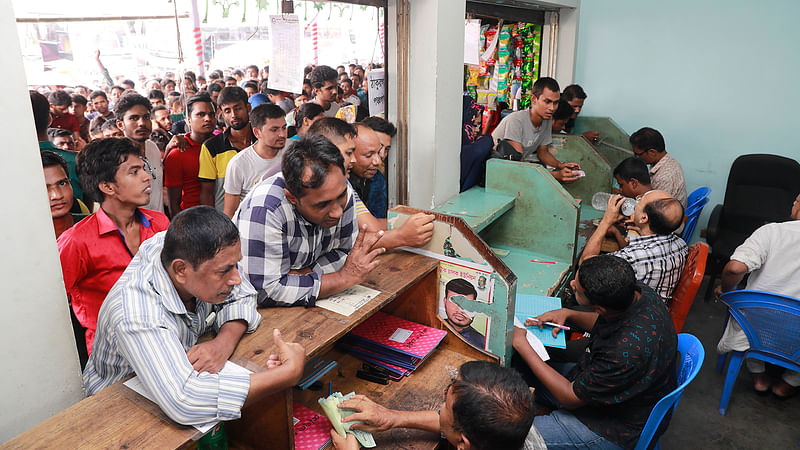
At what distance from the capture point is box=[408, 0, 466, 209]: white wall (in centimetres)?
289

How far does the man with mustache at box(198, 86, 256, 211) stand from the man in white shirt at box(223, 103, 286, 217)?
22 cm

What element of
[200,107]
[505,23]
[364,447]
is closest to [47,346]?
[364,447]

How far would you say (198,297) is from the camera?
4.37ft

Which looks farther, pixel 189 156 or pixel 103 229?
pixel 189 156

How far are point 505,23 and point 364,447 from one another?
4.49 m

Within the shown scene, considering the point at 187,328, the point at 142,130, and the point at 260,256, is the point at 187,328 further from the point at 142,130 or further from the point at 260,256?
the point at 142,130

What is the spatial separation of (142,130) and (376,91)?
1338 millimetres

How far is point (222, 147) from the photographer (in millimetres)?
3086

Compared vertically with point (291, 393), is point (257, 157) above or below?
above

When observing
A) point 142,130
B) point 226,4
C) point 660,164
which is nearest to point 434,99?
point 226,4

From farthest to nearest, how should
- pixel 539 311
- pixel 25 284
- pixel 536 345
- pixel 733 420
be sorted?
pixel 733 420, pixel 539 311, pixel 536 345, pixel 25 284

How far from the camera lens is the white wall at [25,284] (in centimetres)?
113

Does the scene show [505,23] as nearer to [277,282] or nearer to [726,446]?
[726,446]

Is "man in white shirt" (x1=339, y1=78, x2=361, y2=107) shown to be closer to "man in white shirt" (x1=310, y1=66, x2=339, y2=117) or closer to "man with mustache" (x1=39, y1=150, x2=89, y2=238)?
"man in white shirt" (x1=310, y1=66, x2=339, y2=117)
